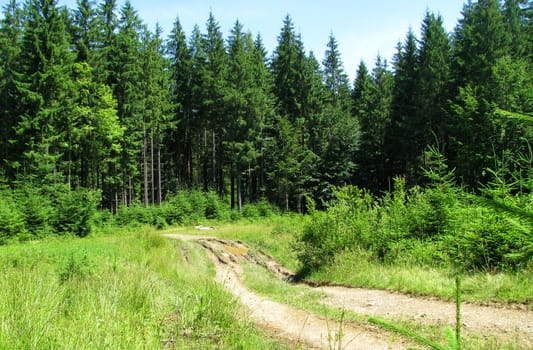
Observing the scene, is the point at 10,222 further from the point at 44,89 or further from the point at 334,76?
the point at 334,76

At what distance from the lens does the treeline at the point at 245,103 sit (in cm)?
2853

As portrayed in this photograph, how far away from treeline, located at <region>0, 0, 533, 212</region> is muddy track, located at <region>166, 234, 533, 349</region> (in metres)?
19.7

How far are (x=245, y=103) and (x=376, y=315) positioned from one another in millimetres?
33495

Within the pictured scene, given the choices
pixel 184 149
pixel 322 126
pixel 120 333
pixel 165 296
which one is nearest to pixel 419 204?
pixel 165 296

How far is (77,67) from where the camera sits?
103 ft

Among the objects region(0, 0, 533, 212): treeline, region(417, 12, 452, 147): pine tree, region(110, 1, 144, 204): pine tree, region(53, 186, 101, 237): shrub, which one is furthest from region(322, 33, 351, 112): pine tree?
region(53, 186, 101, 237): shrub

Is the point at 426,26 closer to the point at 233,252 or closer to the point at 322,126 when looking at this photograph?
the point at 322,126

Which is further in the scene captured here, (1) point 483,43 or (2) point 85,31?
(2) point 85,31

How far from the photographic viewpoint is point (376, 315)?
24.5 feet

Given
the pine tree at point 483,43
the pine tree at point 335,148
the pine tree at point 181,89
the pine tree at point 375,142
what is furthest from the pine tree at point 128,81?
the pine tree at point 483,43

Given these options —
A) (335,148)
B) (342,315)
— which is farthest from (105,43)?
(342,315)

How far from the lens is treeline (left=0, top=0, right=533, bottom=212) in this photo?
93.6ft

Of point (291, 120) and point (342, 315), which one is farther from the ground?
point (291, 120)

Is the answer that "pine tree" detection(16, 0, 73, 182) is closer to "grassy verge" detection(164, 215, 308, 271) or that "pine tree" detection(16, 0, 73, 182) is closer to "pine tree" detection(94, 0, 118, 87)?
"pine tree" detection(94, 0, 118, 87)
